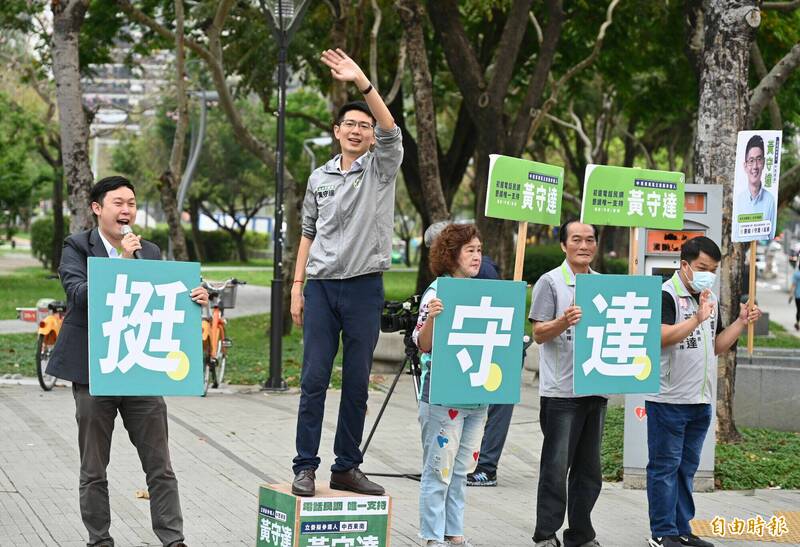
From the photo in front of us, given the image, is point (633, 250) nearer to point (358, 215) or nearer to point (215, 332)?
point (358, 215)

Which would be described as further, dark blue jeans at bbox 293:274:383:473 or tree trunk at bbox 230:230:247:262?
tree trunk at bbox 230:230:247:262

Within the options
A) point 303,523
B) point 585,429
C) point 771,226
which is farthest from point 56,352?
point 771,226

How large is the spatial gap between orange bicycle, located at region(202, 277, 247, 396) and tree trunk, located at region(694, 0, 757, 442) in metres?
5.46

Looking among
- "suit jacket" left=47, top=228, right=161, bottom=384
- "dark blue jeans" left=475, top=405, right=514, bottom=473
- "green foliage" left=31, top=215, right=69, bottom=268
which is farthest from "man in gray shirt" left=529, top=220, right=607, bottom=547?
"green foliage" left=31, top=215, right=69, bottom=268

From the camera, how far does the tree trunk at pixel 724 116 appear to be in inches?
391

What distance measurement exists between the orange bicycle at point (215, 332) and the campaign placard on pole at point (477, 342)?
287 inches

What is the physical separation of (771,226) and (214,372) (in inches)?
282

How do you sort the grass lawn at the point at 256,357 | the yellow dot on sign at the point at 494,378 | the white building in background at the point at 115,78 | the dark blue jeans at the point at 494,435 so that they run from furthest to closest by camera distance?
the white building in background at the point at 115,78, the grass lawn at the point at 256,357, the dark blue jeans at the point at 494,435, the yellow dot on sign at the point at 494,378

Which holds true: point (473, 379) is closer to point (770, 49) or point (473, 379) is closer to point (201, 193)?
point (770, 49)

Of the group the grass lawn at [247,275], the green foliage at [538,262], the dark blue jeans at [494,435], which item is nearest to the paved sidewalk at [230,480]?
the dark blue jeans at [494,435]

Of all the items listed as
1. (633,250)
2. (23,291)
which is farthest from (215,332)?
(23,291)

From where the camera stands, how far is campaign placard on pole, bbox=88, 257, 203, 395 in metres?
5.75

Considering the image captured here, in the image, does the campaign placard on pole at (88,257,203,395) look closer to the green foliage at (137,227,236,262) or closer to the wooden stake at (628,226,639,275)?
the wooden stake at (628,226,639,275)

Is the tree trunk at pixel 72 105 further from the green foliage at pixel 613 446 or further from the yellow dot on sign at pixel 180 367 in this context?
the yellow dot on sign at pixel 180 367
